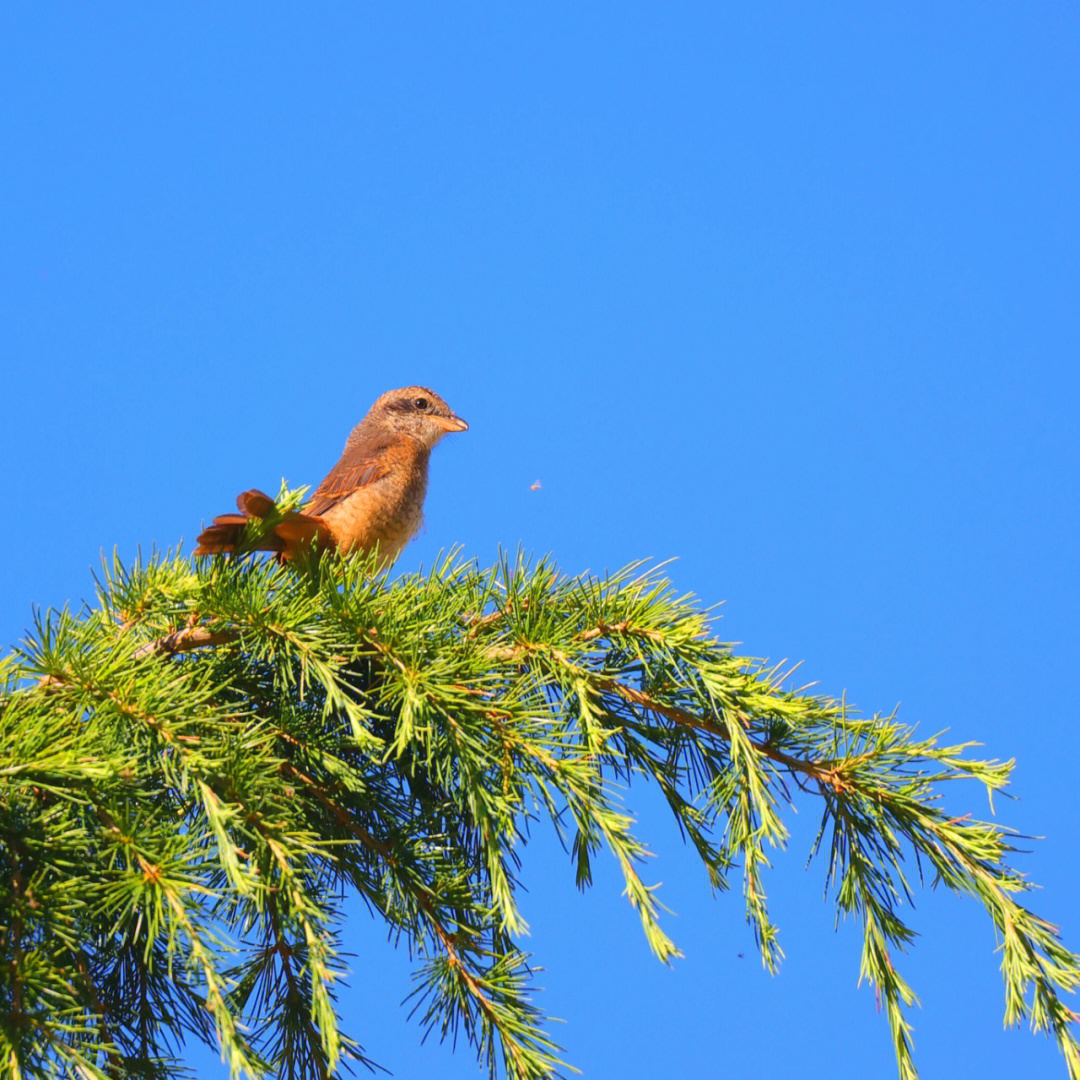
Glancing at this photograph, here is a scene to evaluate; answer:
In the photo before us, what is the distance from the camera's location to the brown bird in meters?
2.82

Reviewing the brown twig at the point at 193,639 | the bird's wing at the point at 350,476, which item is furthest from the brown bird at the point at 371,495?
the brown twig at the point at 193,639

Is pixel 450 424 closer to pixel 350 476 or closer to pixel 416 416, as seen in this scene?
pixel 416 416

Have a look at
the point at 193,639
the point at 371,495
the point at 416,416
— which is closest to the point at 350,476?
the point at 371,495

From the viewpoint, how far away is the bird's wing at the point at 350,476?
13.6 feet

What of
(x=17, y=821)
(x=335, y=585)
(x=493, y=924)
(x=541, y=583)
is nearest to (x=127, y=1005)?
(x=17, y=821)

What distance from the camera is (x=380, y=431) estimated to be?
497 centimetres

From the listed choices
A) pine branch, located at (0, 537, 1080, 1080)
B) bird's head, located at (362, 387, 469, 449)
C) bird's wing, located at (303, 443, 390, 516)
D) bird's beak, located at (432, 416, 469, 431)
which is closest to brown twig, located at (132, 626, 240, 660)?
pine branch, located at (0, 537, 1080, 1080)

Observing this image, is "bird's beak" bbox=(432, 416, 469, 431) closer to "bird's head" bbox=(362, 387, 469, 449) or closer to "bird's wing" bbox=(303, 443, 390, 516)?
"bird's head" bbox=(362, 387, 469, 449)

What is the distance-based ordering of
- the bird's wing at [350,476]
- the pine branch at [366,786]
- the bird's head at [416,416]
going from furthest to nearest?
1. the bird's head at [416,416]
2. the bird's wing at [350,476]
3. the pine branch at [366,786]

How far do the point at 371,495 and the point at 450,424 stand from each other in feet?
3.21

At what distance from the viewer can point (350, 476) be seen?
429cm

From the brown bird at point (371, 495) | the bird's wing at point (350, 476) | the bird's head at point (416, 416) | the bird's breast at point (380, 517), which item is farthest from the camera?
the bird's head at point (416, 416)

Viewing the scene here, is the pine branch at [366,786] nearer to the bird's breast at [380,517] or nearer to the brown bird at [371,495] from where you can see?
the brown bird at [371,495]

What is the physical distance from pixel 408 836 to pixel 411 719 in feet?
0.95
